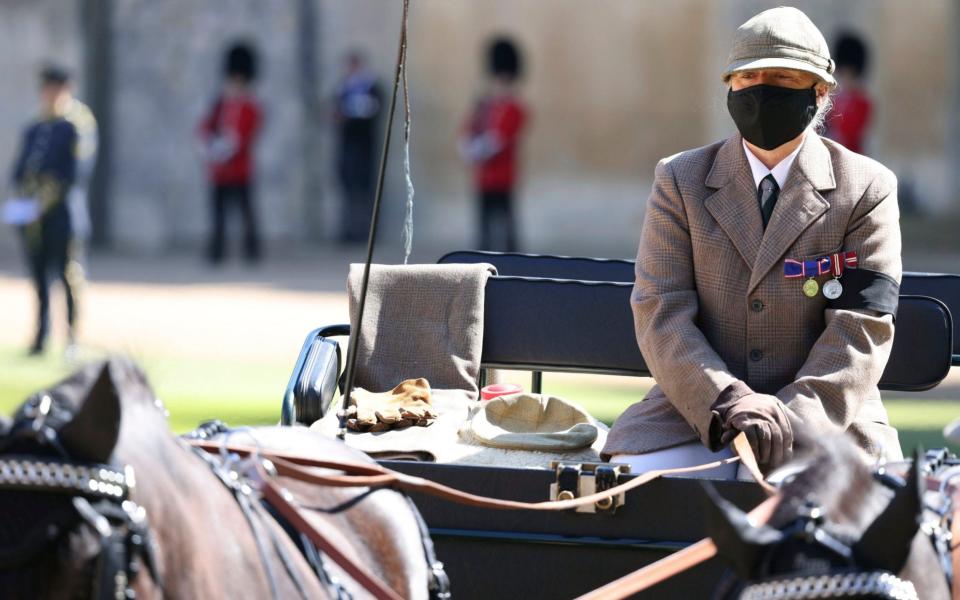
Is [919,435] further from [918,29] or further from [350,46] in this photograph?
[350,46]

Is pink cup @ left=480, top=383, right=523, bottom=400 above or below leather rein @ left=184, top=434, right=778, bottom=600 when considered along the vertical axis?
below

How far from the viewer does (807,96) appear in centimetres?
372

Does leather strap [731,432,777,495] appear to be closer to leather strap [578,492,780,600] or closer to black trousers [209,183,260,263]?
leather strap [578,492,780,600]

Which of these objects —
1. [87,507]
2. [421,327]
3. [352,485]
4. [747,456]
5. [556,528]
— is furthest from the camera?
[421,327]

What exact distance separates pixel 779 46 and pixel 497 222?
12891mm

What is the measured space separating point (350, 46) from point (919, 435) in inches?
467

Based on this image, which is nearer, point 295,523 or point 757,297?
point 295,523

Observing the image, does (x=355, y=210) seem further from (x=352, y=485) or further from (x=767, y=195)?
(x=352, y=485)

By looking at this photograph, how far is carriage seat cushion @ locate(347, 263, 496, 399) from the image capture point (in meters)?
4.71

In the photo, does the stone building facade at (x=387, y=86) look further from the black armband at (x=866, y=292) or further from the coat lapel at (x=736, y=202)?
the black armband at (x=866, y=292)

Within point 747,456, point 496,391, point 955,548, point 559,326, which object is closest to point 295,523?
point 955,548

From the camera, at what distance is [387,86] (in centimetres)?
1800

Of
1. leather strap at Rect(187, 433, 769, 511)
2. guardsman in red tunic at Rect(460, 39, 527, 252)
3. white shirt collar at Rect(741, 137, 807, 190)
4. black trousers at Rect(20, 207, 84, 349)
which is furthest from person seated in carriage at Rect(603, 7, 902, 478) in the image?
guardsman in red tunic at Rect(460, 39, 527, 252)

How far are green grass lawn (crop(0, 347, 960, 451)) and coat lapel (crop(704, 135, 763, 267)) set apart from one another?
3.28 m
